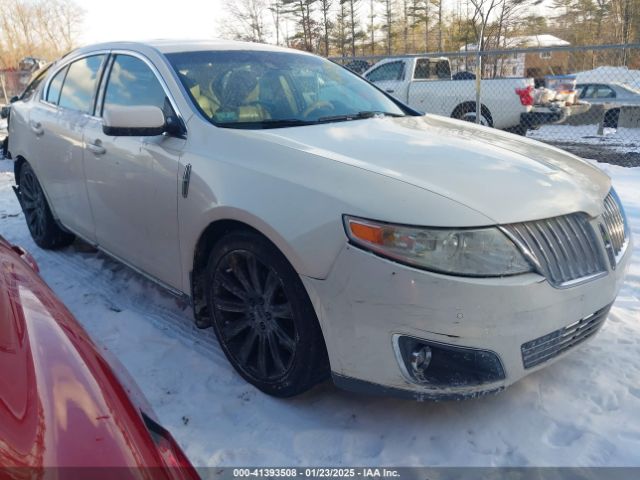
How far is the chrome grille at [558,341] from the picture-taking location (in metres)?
2.11

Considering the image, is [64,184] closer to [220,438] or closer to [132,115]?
[132,115]

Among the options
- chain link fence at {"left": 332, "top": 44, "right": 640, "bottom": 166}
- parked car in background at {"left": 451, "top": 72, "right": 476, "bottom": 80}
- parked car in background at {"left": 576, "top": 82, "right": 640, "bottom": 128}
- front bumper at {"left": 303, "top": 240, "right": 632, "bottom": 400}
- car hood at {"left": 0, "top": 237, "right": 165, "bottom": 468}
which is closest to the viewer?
car hood at {"left": 0, "top": 237, "right": 165, "bottom": 468}

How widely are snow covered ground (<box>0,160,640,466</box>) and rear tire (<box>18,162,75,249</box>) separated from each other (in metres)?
1.87

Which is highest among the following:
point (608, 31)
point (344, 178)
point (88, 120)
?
point (608, 31)

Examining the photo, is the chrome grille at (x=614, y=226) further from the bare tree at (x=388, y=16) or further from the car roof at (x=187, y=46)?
the bare tree at (x=388, y=16)

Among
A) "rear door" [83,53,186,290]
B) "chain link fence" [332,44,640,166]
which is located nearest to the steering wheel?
"rear door" [83,53,186,290]

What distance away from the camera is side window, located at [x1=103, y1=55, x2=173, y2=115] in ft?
10.2

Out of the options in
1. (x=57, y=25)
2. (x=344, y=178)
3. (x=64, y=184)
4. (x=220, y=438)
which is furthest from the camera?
(x=57, y=25)

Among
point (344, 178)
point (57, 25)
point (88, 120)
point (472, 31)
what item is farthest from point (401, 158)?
point (57, 25)

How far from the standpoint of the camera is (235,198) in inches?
94.9

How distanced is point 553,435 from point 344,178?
4.53ft

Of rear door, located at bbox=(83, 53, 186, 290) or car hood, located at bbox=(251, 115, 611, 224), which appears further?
rear door, located at bbox=(83, 53, 186, 290)

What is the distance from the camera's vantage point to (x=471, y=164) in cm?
237

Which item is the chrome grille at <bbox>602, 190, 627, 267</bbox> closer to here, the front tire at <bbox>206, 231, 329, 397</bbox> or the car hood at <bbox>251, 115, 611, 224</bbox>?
the car hood at <bbox>251, 115, 611, 224</bbox>
